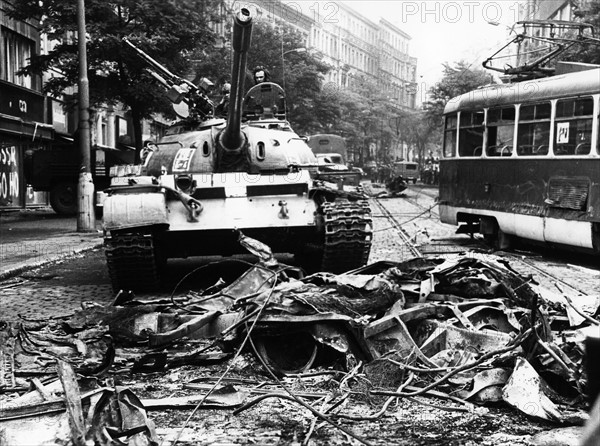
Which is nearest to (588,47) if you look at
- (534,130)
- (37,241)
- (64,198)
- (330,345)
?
(534,130)

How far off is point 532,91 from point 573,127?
A: 4.15ft

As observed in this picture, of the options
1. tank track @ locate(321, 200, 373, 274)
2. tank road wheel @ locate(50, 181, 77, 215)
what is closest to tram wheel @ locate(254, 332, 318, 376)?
tank track @ locate(321, 200, 373, 274)

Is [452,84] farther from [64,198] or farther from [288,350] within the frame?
[288,350]

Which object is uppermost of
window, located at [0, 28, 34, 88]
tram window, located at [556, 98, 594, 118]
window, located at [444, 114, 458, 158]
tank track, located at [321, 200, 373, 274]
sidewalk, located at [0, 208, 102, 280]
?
window, located at [0, 28, 34, 88]

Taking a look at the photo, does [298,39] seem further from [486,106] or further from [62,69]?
[486,106]

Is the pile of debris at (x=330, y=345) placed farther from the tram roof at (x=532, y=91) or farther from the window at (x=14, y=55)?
the window at (x=14, y=55)

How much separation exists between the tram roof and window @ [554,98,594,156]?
16cm

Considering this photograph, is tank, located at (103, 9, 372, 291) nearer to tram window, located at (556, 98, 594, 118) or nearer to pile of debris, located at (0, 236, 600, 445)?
pile of debris, located at (0, 236, 600, 445)

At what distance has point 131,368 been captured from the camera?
588 centimetres

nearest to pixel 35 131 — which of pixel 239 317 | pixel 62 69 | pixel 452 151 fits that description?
pixel 62 69

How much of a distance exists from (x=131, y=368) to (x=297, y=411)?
1510 millimetres

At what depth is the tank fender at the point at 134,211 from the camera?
31.3 feet

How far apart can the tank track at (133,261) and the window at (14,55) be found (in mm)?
18224

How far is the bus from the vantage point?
12727mm
